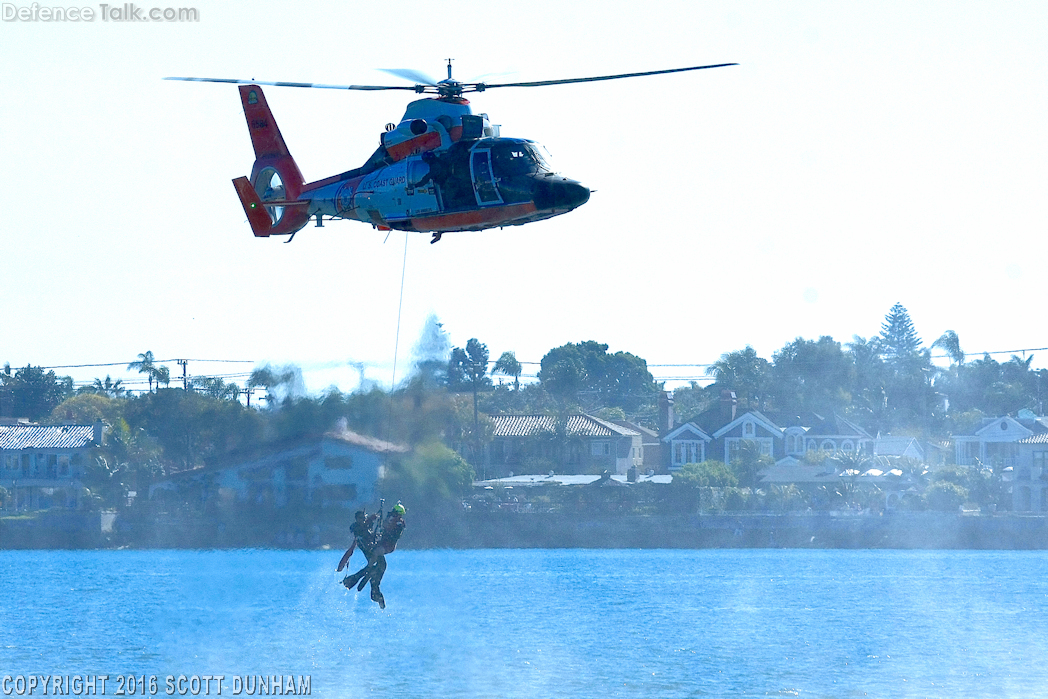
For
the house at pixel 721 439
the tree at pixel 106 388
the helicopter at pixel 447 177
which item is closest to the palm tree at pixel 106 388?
the tree at pixel 106 388

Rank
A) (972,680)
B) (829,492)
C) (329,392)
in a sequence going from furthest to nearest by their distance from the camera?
(829,492) < (329,392) < (972,680)

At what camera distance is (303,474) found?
68125 mm

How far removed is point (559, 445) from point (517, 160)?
7338 centimetres

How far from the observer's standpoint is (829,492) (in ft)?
304

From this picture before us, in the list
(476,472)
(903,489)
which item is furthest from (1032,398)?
(476,472)

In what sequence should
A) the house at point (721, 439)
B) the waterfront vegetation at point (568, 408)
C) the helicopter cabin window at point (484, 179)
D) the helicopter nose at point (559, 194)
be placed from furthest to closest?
the house at point (721, 439), the waterfront vegetation at point (568, 408), the helicopter cabin window at point (484, 179), the helicopter nose at point (559, 194)

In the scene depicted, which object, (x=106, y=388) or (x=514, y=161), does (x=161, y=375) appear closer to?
(x=106, y=388)

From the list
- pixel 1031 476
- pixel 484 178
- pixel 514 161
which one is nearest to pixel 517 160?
pixel 514 161

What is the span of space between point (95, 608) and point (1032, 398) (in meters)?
93.7

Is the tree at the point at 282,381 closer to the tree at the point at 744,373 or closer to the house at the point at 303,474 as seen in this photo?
the house at the point at 303,474

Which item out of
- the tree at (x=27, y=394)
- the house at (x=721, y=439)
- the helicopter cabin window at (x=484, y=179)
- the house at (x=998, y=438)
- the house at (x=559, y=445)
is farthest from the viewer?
the tree at (x=27, y=394)

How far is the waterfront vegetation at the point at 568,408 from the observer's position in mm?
58094

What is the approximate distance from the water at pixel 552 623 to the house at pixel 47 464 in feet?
23.9

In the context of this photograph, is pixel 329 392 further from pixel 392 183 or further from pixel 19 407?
pixel 19 407
